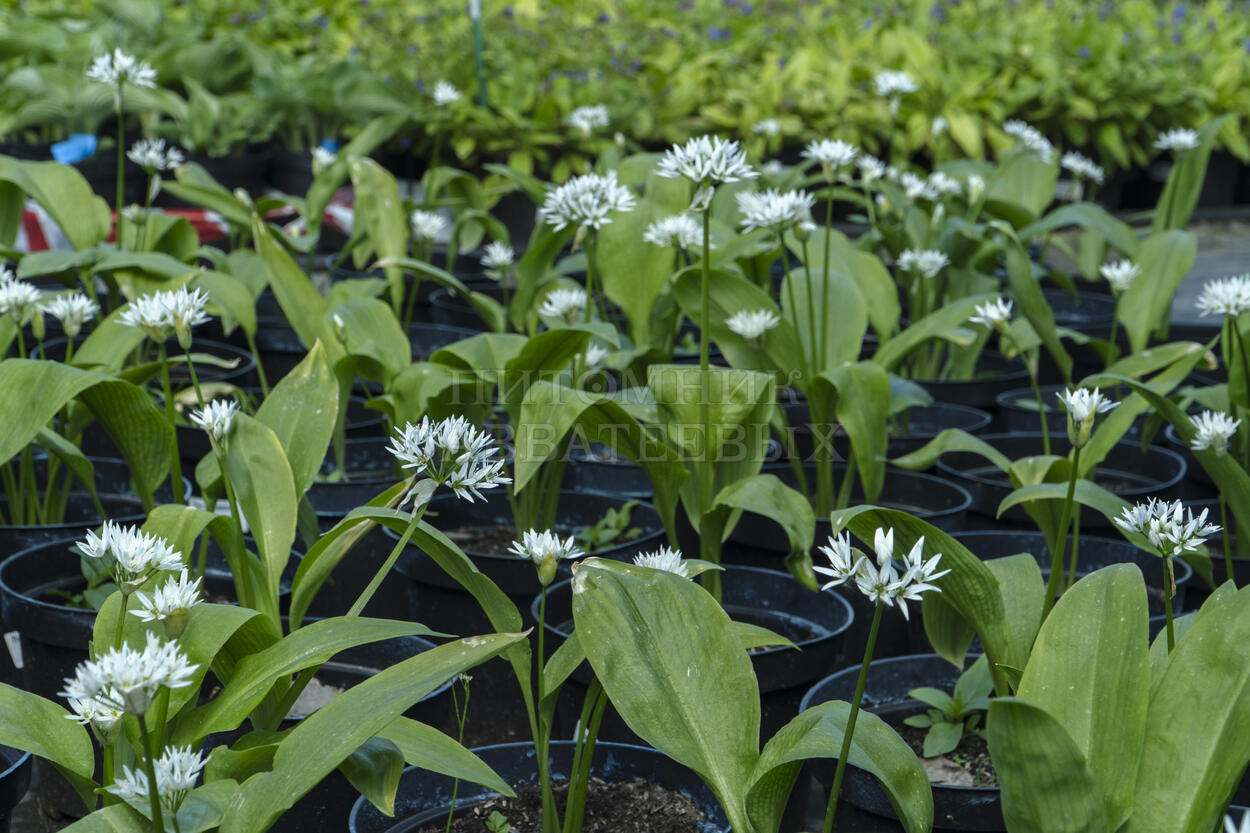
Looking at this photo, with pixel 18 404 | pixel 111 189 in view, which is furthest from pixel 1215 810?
pixel 111 189

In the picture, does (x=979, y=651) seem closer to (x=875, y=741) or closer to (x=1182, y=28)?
(x=875, y=741)

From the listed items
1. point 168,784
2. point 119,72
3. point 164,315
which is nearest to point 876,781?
point 168,784

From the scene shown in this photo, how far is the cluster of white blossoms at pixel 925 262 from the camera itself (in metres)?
2.73

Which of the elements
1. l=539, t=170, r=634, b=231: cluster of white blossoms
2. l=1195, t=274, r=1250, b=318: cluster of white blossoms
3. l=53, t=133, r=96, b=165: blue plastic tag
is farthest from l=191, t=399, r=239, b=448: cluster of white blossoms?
l=53, t=133, r=96, b=165: blue plastic tag

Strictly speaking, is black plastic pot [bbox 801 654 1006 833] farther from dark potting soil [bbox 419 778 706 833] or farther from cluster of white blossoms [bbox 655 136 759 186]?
cluster of white blossoms [bbox 655 136 759 186]

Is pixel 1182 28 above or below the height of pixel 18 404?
above

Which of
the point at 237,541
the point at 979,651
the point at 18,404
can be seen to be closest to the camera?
the point at 237,541

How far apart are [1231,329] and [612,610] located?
→ 1245mm

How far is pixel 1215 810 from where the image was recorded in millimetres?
1072

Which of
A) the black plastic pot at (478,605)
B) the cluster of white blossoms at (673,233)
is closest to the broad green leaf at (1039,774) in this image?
the black plastic pot at (478,605)

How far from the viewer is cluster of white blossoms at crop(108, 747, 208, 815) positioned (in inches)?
38.6

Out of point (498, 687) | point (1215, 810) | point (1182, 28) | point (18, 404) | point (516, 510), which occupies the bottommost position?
point (498, 687)

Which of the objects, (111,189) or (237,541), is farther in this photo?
(111,189)

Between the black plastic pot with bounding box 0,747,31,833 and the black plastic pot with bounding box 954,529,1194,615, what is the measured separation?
1260 millimetres
